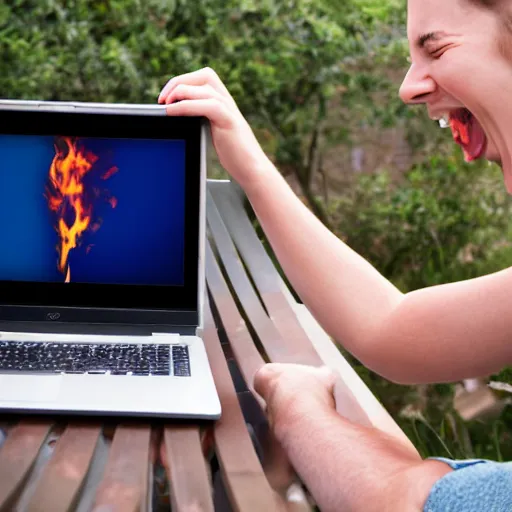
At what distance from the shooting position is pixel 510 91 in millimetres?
797

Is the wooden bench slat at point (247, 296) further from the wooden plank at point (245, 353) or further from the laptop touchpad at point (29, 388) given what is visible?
the laptop touchpad at point (29, 388)

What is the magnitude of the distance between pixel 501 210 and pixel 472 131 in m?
3.00

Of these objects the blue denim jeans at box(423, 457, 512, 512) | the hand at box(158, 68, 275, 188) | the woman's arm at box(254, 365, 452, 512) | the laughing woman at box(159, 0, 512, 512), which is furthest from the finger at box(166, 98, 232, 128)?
the blue denim jeans at box(423, 457, 512, 512)

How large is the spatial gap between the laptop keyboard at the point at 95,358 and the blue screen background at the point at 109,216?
0.16 metres

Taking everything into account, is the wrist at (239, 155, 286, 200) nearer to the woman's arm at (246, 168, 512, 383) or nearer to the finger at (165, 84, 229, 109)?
the woman's arm at (246, 168, 512, 383)

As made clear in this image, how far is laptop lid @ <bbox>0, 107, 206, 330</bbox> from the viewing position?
135cm

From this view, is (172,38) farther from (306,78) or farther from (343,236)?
(343,236)

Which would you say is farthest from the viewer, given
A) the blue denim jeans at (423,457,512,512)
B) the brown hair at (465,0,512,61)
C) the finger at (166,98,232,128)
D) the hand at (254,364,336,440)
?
the finger at (166,98,232,128)

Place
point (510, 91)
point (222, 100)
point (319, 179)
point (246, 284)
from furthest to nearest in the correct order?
point (319, 179), point (246, 284), point (222, 100), point (510, 91)

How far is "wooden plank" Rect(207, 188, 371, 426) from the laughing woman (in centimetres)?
5

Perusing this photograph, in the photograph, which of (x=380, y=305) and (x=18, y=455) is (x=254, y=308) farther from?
(x=18, y=455)

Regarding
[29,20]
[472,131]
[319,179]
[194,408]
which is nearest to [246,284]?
[194,408]

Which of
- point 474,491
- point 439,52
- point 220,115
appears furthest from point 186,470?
point 220,115

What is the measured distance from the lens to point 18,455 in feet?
2.68
